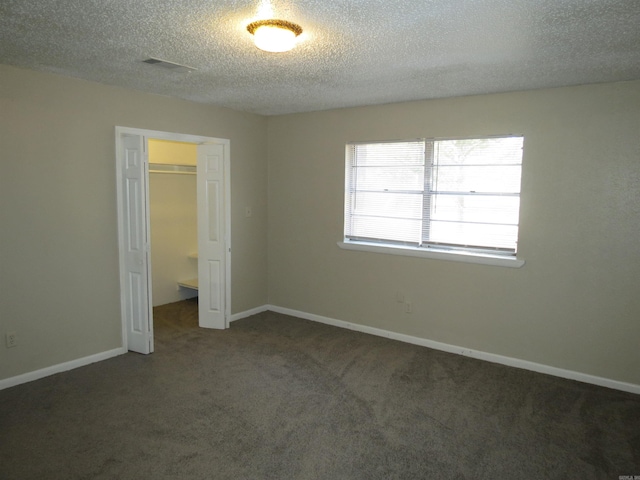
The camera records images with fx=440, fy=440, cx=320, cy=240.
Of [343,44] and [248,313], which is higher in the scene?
[343,44]

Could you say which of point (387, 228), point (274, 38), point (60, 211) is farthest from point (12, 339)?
point (387, 228)

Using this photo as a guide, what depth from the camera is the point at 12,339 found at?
3.47 m

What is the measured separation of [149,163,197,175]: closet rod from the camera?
18.6 feet

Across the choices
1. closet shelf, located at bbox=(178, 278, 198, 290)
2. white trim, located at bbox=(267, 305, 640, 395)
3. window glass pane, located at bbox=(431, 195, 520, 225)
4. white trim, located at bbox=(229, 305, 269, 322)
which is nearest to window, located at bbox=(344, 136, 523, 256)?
window glass pane, located at bbox=(431, 195, 520, 225)

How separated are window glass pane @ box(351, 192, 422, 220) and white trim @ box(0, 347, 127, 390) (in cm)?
283

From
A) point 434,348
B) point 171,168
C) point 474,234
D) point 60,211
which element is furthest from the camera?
point 171,168

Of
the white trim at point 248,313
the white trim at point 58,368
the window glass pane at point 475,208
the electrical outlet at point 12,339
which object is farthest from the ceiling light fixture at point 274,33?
the white trim at point 248,313

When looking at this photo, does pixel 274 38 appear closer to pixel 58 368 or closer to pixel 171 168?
pixel 58 368

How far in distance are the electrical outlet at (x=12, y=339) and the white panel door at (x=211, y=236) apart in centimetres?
188

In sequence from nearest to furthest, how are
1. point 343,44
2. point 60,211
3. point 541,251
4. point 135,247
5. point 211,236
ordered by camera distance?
Result: point 343,44, point 60,211, point 541,251, point 135,247, point 211,236

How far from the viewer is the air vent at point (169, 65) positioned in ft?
10.1

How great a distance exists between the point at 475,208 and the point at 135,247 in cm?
323

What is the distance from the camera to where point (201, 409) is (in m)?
3.20

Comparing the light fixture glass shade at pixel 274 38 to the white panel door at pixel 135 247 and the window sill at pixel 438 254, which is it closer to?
the white panel door at pixel 135 247
